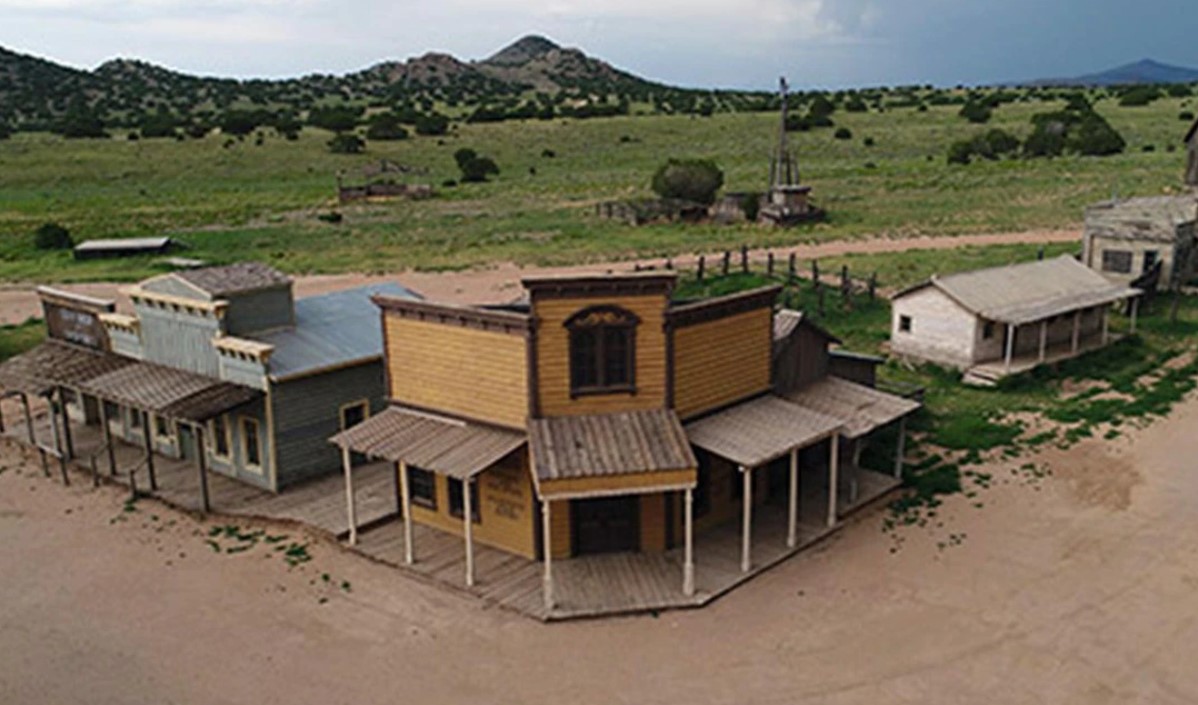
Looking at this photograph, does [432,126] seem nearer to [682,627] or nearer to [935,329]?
[935,329]

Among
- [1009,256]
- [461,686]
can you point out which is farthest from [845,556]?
[1009,256]

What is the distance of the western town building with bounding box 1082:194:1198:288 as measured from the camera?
120ft

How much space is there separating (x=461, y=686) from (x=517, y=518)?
178 inches

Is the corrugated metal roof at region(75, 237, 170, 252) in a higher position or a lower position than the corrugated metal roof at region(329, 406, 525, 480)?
lower

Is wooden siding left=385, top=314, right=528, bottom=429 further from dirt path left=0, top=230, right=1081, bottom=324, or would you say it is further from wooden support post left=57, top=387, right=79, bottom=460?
dirt path left=0, top=230, right=1081, bottom=324

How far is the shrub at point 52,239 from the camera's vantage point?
58.7 meters

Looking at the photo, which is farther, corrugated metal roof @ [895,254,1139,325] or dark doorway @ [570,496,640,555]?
corrugated metal roof @ [895,254,1139,325]

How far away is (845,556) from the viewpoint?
63.0 feet

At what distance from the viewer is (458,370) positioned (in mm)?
19438

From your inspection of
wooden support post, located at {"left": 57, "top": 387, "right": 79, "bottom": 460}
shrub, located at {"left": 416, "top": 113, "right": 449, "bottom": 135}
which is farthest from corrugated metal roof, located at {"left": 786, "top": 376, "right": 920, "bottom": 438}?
shrub, located at {"left": 416, "top": 113, "right": 449, "bottom": 135}

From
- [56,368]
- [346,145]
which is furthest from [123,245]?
[346,145]

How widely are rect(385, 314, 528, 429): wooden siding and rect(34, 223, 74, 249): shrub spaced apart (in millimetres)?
46623

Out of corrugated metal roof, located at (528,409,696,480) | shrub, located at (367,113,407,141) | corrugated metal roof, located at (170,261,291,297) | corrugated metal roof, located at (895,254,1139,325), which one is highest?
shrub, located at (367,113,407,141)

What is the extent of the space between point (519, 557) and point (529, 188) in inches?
2260
